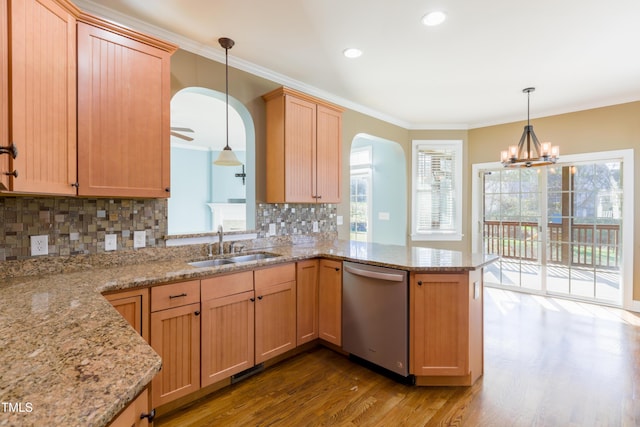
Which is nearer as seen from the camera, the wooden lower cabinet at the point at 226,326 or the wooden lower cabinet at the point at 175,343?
the wooden lower cabinet at the point at 175,343

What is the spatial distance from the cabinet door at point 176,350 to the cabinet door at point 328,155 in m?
1.72

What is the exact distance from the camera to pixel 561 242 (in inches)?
176

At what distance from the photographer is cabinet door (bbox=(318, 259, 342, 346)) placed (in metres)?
→ 2.69

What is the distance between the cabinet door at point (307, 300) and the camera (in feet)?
8.80

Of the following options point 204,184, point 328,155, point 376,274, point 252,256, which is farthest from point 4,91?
point 204,184

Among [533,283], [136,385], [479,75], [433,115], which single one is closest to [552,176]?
[533,283]

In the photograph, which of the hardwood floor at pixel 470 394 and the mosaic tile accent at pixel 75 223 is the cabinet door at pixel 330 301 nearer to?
the hardwood floor at pixel 470 394

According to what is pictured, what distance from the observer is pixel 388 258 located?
251cm

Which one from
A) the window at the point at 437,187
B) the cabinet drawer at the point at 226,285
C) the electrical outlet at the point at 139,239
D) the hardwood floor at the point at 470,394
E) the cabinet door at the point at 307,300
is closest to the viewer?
the hardwood floor at the point at 470,394

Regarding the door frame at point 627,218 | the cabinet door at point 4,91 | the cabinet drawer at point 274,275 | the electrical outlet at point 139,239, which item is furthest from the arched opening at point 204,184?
the door frame at point 627,218

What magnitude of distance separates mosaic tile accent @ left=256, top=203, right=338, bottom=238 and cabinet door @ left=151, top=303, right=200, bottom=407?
1221mm

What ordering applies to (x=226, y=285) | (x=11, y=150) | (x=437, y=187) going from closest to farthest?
1. (x=11, y=150)
2. (x=226, y=285)
3. (x=437, y=187)

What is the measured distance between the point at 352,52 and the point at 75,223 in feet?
8.31

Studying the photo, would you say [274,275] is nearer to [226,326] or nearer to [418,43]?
[226,326]
